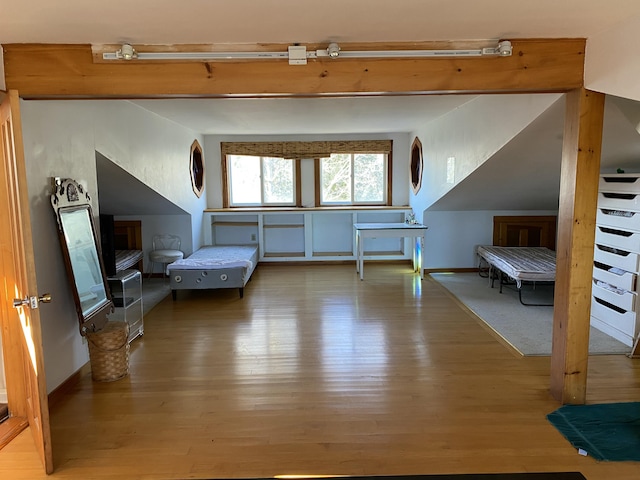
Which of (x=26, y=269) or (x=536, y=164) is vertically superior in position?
(x=536, y=164)

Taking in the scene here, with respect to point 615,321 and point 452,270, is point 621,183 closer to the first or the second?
point 615,321

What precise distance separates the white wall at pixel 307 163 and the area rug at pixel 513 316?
1846mm

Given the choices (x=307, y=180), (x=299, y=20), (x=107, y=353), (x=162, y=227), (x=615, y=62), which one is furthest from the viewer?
(x=307, y=180)

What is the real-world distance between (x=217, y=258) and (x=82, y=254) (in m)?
2.66

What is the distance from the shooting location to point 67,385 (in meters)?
3.09

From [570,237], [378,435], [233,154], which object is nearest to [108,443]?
[378,435]

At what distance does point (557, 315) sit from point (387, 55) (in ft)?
6.28

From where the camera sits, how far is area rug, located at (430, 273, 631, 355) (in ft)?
12.2

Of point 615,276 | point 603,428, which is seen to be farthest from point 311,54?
point 615,276

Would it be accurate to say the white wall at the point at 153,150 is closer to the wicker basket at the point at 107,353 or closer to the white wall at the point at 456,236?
the wicker basket at the point at 107,353

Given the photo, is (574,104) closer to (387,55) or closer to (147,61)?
(387,55)

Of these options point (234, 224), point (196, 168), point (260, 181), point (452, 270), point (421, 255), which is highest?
point (196, 168)

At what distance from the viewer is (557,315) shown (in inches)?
112

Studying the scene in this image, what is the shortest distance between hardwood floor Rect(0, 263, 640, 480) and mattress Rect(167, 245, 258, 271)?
2.76ft
